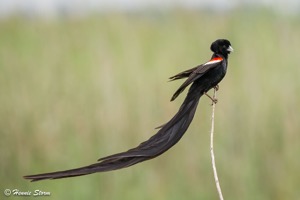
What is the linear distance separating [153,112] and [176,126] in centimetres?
217

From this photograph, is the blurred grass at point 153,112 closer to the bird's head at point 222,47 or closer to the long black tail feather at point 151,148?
the bird's head at point 222,47

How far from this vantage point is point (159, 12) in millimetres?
3701

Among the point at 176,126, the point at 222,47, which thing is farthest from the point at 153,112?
the point at 176,126

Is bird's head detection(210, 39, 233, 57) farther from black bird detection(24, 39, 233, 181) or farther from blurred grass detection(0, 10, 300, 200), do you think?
blurred grass detection(0, 10, 300, 200)

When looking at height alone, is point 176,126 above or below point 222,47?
below

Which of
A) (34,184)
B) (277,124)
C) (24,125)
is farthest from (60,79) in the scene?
(277,124)

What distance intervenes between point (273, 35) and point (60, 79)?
123 centimetres

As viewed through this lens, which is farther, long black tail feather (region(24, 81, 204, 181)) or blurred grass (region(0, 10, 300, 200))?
blurred grass (region(0, 10, 300, 200))

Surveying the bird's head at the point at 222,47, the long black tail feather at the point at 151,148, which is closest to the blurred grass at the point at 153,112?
the bird's head at the point at 222,47

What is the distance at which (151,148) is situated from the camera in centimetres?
75

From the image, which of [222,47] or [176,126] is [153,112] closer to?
[222,47]

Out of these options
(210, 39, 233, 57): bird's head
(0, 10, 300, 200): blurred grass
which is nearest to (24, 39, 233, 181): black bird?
(210, 39, 233, 57): bird's head

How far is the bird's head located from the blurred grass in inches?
69.1

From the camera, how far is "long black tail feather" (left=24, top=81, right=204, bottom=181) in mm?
652
